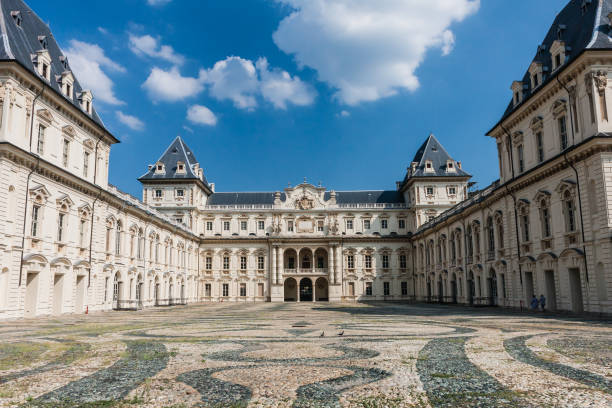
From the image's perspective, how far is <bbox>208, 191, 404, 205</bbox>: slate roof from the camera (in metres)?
74.1

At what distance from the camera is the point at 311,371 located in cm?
927

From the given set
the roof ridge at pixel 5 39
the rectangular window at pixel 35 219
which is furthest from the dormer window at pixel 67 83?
the rectangular window at pixel 35 219

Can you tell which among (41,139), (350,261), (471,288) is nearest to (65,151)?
(41,139)

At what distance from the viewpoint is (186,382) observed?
8.41 metres

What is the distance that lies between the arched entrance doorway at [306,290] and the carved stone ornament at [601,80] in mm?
51891

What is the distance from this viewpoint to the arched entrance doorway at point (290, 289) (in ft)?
237

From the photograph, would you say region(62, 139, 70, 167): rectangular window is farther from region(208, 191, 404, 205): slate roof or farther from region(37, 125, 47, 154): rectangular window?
region(208, 191, 404, 205): slate roof

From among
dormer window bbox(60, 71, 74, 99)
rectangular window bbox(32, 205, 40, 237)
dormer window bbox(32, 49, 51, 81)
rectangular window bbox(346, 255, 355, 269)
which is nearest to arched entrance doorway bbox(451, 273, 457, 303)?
rectangular window bbox(346, 255, 355, 269)

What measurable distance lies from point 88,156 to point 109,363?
89.2 feet

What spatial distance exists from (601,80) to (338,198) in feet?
167

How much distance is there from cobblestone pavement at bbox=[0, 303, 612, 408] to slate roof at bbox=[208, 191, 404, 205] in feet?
193

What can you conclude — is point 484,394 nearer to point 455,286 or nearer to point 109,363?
point 109,363

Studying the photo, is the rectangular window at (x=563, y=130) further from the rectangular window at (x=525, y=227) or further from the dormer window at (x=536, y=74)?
the rectangular window at (x=525, y=227)

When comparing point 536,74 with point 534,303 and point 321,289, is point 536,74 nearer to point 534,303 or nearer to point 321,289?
point 534,303
